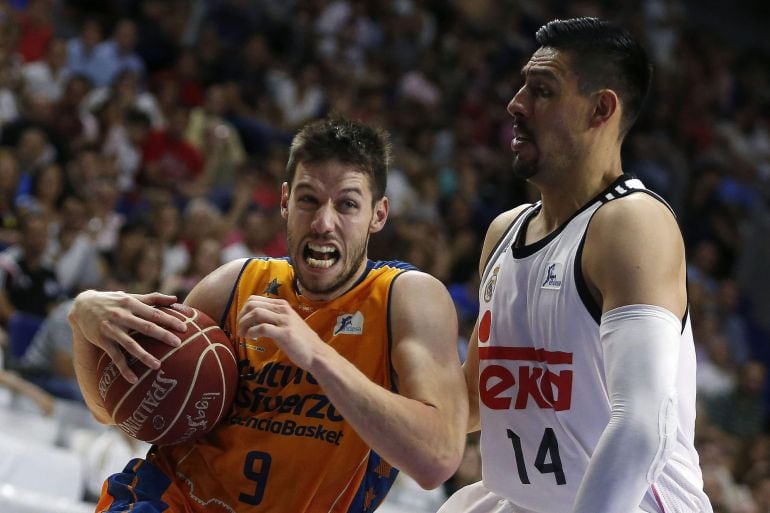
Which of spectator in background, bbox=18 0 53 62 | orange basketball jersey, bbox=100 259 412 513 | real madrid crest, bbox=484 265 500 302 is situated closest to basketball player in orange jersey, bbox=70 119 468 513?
orange basketball jersey, bbox=100 259 412 513

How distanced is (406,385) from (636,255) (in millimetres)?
720

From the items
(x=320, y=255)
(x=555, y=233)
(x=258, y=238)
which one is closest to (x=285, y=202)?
(x=320, y=255)

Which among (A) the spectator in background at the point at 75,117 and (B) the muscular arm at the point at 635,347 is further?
(A) the spectator in background at the point at 75,117

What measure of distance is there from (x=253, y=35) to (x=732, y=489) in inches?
248

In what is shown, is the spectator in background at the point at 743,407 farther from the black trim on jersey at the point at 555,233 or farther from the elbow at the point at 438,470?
the elbow at the point at 438,470

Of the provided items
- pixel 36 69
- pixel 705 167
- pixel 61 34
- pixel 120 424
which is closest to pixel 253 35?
pixel 61 34

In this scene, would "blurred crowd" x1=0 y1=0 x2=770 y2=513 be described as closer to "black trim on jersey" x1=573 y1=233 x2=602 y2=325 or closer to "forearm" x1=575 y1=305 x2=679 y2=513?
"black trim on jersey" x1=573 y1=233 x2=602 y2=325

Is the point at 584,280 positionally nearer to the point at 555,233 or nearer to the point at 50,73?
the point at 555,233

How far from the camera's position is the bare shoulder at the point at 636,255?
100 inches

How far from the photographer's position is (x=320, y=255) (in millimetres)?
3115

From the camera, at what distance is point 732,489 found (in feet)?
27.2

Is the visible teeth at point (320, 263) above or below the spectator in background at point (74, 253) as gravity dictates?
above

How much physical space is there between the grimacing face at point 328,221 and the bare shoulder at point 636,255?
71 centimetres

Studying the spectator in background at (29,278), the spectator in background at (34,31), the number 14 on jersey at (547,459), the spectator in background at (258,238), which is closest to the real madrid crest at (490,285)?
the number 14 on jersey at (547,459)
